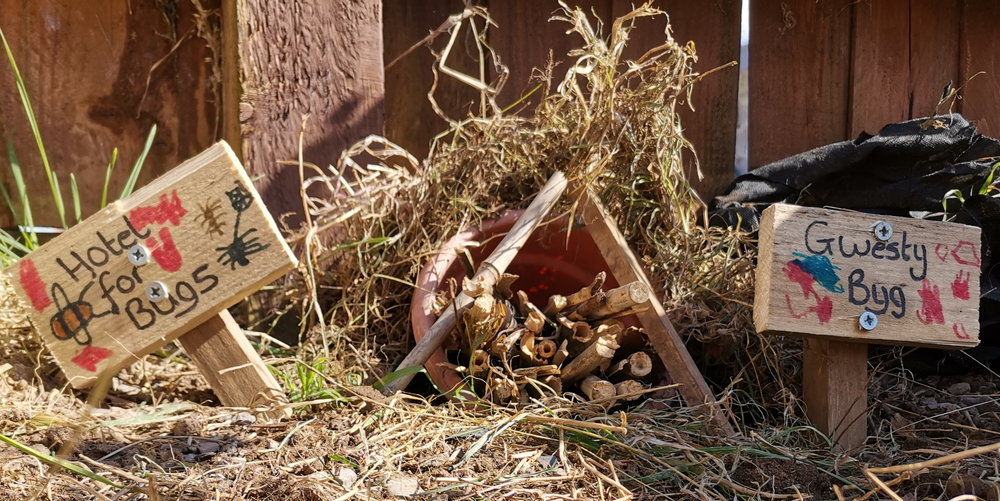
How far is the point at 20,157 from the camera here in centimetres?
233

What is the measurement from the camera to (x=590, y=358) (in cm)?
173

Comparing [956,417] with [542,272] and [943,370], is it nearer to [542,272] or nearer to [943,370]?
[943,370]

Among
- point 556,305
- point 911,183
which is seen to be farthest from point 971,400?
point 556,305

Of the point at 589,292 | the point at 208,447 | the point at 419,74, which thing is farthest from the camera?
the point at 419,74

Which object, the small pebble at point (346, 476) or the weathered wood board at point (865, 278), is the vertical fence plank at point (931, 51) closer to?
the weathered wood board at point (865, 278)

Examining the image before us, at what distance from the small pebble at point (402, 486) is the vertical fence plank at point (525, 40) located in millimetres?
1478

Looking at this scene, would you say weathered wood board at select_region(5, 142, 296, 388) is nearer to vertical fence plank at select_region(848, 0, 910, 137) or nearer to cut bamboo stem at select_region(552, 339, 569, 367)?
cut bamboo stem at select_region(552, 339, 569, 367)

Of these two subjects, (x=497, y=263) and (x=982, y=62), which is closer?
(x=497, y=263)

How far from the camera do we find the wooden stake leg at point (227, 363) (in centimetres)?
165

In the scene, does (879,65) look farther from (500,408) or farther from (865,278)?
(500,408)

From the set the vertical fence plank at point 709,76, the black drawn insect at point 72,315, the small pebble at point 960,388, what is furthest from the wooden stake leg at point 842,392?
the black drawn insect at point 72,315

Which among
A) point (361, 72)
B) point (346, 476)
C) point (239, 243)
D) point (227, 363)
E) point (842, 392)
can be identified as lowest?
point (842, 392)

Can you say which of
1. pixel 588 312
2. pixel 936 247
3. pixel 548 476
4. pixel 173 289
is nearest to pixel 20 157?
pixel 173 289

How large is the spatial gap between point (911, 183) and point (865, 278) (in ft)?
2.26
